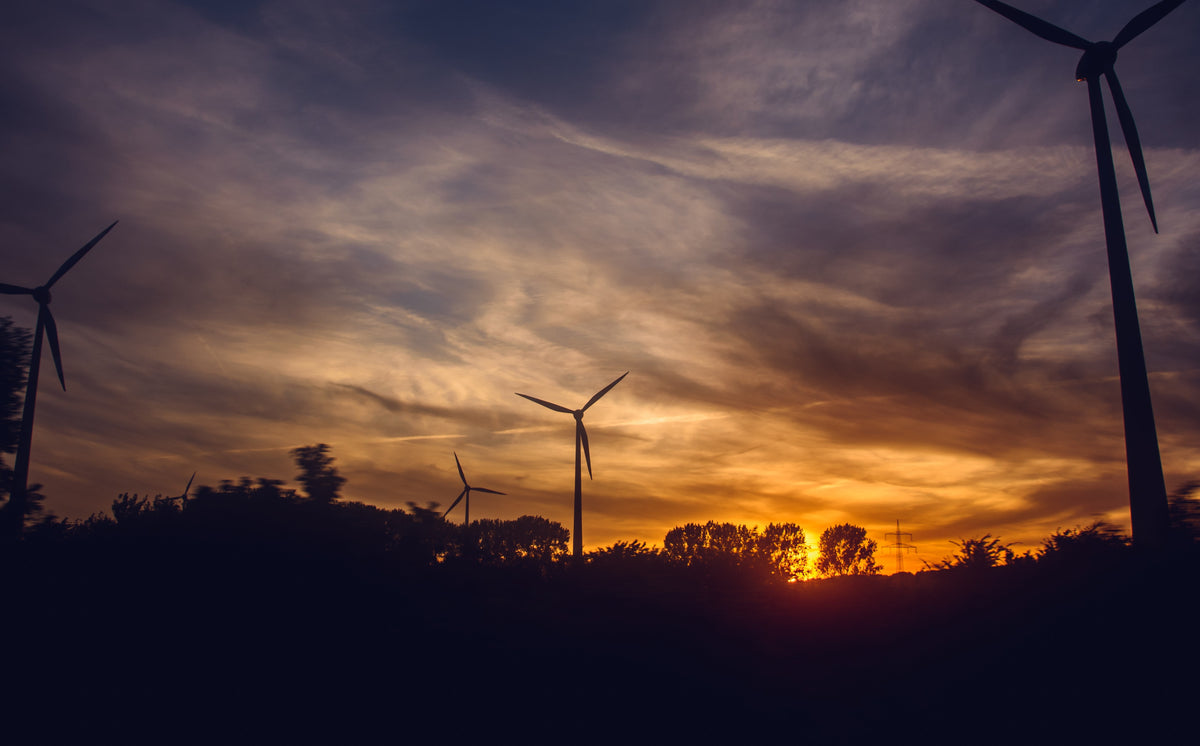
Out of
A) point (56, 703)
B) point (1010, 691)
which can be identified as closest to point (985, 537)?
point (1010, 691)

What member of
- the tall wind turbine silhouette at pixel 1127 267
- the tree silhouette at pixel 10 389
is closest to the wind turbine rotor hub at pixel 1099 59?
the tall wind turbine silhouette at pixel 1127 267

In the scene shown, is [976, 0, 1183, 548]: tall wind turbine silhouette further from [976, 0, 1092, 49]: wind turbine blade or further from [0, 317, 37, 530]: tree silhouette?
[0, 317, 37, 530]: tree silhouette

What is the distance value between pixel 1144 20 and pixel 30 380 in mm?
90634

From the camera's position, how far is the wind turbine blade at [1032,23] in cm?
5309

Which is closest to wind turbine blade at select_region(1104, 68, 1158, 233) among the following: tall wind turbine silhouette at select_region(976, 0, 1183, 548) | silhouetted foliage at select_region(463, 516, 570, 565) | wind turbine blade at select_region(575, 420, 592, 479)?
tall wind turbine silhouette at select_region(976, 0, 1183, 548)

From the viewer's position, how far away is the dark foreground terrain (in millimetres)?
28000

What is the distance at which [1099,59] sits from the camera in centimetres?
5109

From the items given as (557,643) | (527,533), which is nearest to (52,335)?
(557,643)

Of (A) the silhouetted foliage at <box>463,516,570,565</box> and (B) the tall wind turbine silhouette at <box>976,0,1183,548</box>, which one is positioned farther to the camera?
(A) the silhouetted foliage at <box>463,516,570,565</box>

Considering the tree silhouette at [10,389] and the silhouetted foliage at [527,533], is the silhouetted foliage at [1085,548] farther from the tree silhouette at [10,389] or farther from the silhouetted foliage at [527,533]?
the silhouetted foliage at [527,533]

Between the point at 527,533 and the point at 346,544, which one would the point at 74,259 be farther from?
the point at 527,533

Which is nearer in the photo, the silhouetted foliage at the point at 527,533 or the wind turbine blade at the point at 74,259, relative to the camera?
the wind turbine blade at the point at 74,259

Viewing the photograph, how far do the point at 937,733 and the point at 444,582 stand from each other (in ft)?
97.5

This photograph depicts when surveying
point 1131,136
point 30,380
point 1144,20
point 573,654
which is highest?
point 1144,20
